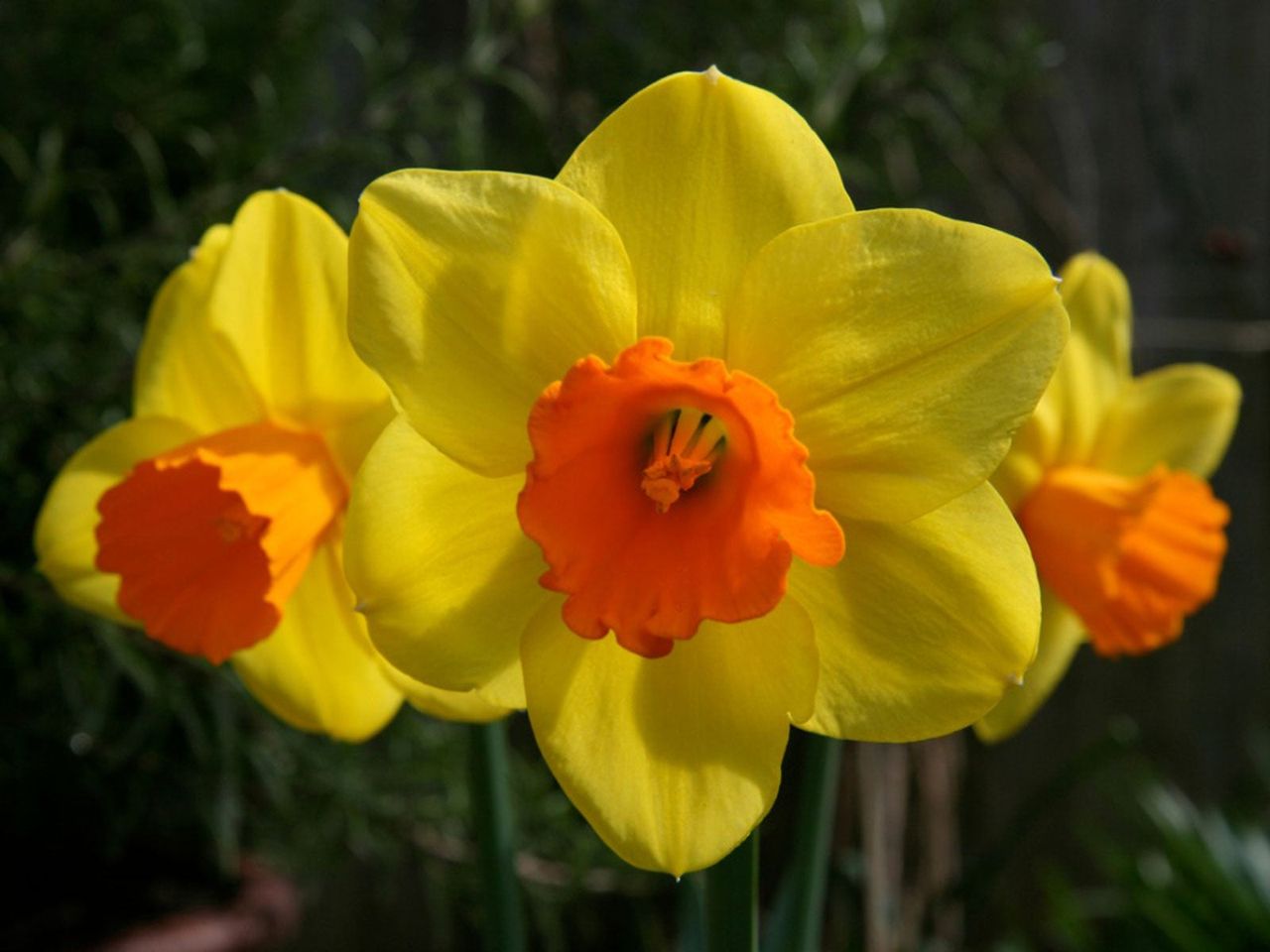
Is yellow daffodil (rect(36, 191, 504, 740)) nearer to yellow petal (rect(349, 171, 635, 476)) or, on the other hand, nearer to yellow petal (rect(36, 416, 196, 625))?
yellow petal (rect(36, 416, 196, 625))

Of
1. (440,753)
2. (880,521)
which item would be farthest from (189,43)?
(880,521)

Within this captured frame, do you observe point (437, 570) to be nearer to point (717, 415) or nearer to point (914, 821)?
point (717, 415)

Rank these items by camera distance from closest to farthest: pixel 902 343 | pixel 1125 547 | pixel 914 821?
1. pixel 902 343
2. pixel 1125 547
3. pixel 914 821

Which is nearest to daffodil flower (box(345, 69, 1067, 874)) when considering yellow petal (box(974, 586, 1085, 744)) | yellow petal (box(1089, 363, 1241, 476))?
yellow petal (box(974, 586, 1085, 744))

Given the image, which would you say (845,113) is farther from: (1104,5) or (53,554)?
(53,554)

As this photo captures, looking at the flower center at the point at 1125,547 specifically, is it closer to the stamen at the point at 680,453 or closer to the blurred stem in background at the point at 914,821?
Answer: the stamen at the point at 680,453

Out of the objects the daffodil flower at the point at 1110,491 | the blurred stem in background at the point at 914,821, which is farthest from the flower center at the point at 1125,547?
the blurred stem in background at the point at 914,821

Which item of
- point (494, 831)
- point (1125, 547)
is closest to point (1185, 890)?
point (1125, 547)
